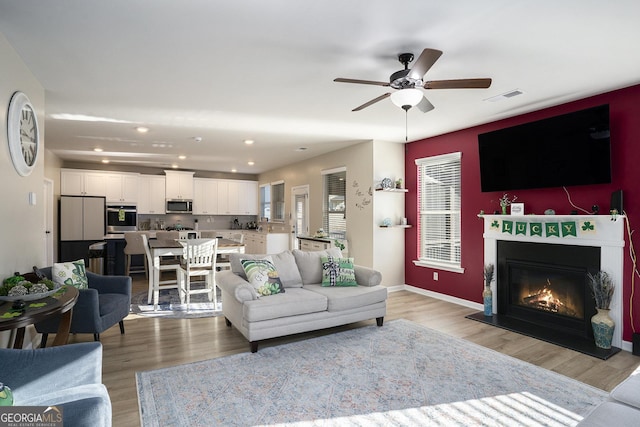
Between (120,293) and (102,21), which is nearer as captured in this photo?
(102,21)

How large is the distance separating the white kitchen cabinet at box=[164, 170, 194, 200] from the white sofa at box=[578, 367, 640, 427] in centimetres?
902

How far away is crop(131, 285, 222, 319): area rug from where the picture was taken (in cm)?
474

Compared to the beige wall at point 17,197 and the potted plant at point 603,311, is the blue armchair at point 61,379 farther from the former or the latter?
the potted plant at point 603,311

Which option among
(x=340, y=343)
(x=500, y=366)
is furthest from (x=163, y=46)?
(x=500, y=366)

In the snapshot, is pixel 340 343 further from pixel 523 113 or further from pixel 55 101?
pixel 55 101

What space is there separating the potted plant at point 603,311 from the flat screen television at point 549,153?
1034mm

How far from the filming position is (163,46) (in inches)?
106

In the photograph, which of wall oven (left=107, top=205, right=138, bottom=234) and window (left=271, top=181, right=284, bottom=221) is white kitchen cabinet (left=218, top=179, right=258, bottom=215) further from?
wall oven (left=107, top=205, right=138, bottom=234)

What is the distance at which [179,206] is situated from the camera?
9062 millimetres

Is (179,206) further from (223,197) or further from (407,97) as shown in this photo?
(407,97)

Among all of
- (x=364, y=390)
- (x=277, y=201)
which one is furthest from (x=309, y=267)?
(x=277, y=201)

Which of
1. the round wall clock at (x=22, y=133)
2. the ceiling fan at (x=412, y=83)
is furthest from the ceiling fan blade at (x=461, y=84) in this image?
the round wall clock at (x=22, y=133)

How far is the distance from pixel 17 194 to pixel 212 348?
220 centimetres

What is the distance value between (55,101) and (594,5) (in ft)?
16.5
